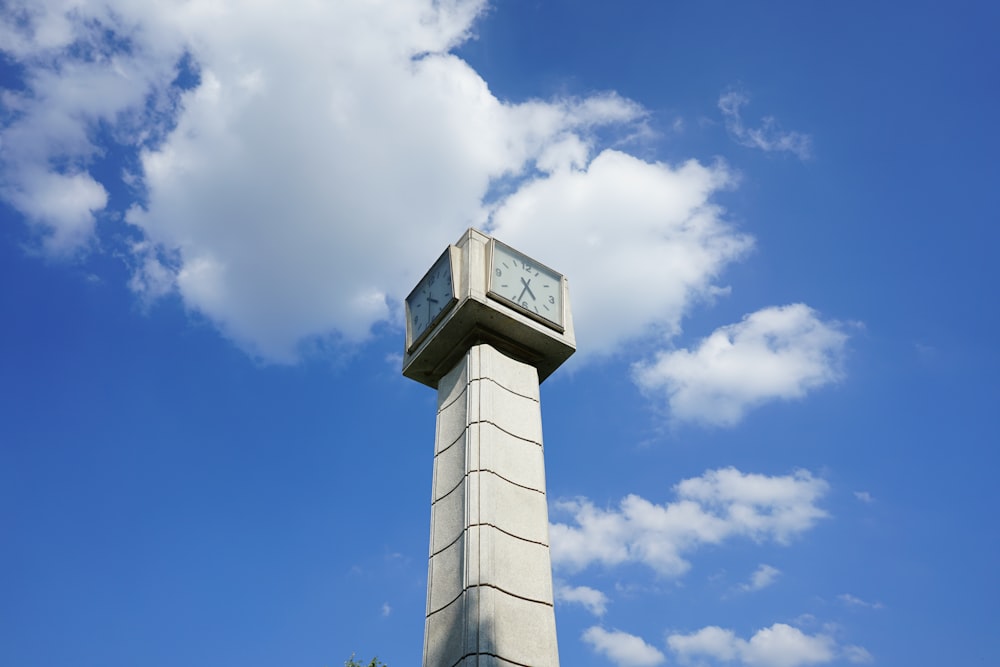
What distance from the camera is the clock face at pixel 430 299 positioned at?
11.6 meters

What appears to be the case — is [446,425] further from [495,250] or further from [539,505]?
[495,250]

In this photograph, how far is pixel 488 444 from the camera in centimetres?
996

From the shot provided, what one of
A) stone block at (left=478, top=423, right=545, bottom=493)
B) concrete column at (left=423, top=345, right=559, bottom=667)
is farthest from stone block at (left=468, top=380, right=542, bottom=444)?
stone block at (left=478, top=423, right=545, bottom=493)

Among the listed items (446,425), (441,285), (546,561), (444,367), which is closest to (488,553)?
(546,561)

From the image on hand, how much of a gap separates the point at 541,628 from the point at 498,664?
0.81 meters

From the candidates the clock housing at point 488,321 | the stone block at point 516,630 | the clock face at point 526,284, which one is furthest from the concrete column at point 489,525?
the clock face at point 526,284

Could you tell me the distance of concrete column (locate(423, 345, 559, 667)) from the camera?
334 inches

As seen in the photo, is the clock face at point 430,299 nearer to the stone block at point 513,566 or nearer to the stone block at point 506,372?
the stone block at point 506,372

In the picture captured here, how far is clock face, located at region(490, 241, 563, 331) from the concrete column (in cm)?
80

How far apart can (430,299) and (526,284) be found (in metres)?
1.44

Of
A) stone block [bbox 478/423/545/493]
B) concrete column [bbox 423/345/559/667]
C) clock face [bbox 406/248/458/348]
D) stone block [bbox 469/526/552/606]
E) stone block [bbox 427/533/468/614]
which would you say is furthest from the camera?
clock face [bbox 406/248/458/348]

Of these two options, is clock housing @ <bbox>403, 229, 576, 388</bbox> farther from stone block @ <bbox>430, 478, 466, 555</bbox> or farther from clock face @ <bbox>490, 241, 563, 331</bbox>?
stone block @ <bbox>430, 478, 466, 555</bbox>

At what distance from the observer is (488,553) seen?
891 cm

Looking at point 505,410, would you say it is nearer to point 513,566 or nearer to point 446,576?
point 513,566
